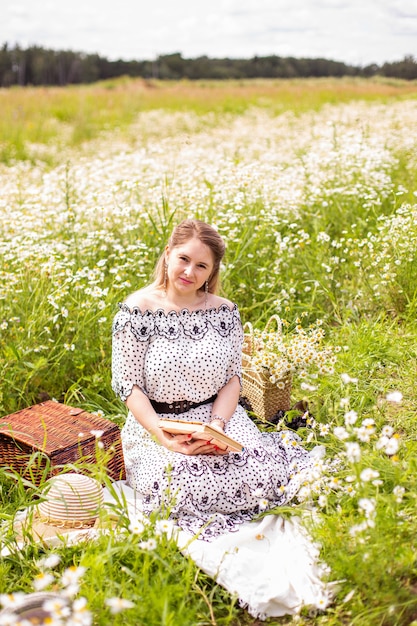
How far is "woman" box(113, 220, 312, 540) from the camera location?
10.6ft

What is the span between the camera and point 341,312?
16.5ft

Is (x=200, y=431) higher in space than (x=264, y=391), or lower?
higher

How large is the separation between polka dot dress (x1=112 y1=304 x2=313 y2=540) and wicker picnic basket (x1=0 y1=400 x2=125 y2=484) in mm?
156

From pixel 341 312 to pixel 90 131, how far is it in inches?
391

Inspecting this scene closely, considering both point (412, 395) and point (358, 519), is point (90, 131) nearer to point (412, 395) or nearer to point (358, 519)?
point (412, 395)

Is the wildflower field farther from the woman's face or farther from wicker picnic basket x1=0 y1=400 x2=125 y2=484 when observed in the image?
the woman's face

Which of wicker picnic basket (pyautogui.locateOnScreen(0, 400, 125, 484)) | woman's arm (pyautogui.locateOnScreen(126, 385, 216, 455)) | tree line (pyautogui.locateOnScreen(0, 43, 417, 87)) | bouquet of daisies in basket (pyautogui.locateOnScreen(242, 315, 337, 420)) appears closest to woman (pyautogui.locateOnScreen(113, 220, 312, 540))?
woman's arm (pyautogui.locateOnScreen(126, 385, 216, 455))

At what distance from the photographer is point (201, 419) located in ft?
11.8

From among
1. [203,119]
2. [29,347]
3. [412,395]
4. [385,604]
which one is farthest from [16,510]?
[203,119]

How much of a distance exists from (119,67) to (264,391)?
32495 millimetres

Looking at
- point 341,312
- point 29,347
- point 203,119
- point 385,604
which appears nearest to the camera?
point 385,604

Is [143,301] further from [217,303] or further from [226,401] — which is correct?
[226,401]

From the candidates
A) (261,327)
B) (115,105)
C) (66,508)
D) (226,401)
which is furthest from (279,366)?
(115,105)

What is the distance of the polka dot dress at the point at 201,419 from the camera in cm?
320
